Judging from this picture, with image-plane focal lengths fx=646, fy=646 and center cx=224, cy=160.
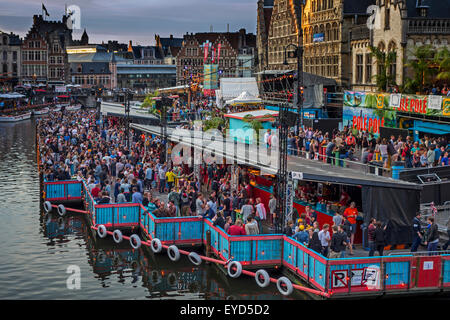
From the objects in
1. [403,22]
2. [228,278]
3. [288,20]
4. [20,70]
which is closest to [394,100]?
[403,22]

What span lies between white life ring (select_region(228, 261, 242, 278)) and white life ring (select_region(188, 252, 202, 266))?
6.69 ft

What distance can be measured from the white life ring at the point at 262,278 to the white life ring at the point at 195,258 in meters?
2.91

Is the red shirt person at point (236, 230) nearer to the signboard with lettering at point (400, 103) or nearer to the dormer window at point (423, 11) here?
the signboard with lettering at point (400, 103)

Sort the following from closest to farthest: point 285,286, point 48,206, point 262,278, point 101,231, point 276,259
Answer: point 285,286 < point 262,278 < point 276,259 < point 101,231 < point 48,206

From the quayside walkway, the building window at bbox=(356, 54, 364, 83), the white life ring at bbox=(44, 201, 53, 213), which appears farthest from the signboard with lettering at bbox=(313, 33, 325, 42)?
the quayside walkway

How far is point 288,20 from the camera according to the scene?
212ft

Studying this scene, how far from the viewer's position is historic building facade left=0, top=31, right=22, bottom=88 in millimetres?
126750

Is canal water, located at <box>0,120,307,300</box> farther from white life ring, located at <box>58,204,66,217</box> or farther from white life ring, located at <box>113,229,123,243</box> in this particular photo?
white life ring, located at <box>58,204,66,217</box>

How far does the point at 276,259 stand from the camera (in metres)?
19.9

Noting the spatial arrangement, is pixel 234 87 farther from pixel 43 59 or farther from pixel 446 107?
pixel 43 59

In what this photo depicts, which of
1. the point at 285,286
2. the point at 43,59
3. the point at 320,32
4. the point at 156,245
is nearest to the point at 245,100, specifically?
the point at 320,32

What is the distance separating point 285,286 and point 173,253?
510 cm

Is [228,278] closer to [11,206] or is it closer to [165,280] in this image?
[165,280]

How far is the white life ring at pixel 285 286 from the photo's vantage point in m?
18.2
